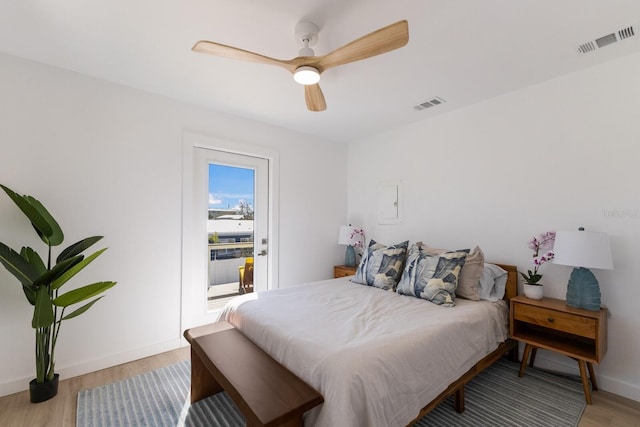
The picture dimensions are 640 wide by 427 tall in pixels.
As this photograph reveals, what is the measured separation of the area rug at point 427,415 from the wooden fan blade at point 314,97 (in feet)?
7.59

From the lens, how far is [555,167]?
2.46 metres

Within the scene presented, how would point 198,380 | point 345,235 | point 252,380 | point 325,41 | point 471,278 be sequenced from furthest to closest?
point 345,235 < point 471,278 < point 198,380 < point 325,41 < point 252,380

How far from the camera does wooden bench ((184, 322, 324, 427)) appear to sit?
123cm

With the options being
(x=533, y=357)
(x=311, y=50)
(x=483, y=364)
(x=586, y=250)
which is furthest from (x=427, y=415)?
(x=311, y=50)

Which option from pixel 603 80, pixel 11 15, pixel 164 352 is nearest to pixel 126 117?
pixel 11 15

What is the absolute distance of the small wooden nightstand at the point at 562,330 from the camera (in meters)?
1.98

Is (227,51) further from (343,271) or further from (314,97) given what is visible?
(343,271)

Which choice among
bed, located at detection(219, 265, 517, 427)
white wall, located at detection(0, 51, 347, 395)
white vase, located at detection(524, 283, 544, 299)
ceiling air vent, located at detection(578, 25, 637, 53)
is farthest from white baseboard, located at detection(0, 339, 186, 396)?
ceiling air vent, located at detection(578, 25, 637, 53)

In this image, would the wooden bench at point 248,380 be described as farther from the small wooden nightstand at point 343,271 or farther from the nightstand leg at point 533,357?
the nightstand leg at point 533,357

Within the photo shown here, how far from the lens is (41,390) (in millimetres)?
1994

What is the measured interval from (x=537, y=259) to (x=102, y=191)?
148 inches

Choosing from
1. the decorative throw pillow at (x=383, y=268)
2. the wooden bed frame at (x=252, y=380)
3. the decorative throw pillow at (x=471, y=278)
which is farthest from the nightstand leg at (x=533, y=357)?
the decorative throw pillow at (x=383, y=268)

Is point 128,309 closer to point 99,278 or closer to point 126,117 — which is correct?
point 99,278

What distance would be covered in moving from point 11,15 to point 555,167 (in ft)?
13.4
